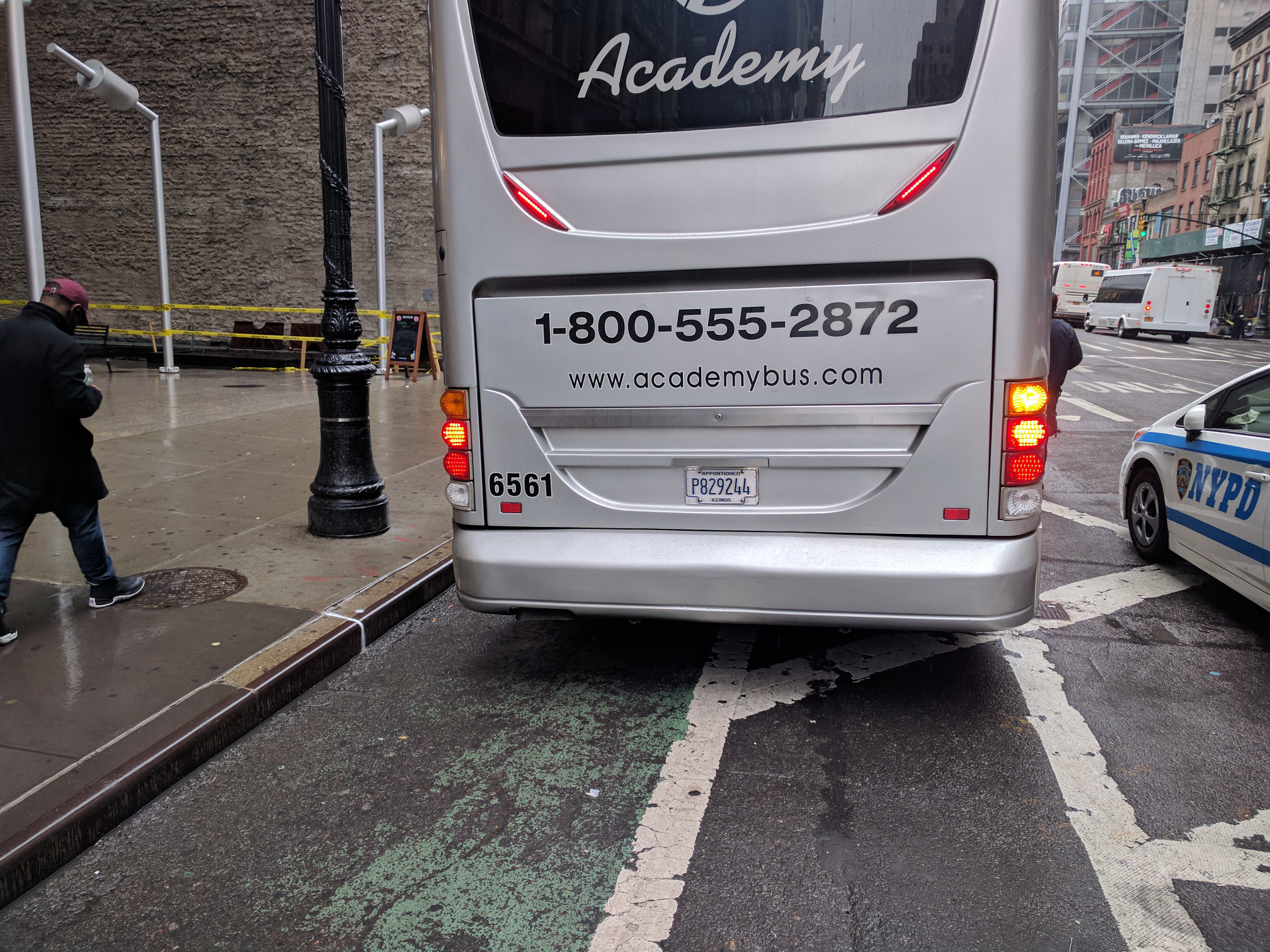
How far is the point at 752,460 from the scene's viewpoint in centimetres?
379

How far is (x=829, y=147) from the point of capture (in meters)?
3.49

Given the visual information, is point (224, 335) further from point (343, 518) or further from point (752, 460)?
point (752, 460)

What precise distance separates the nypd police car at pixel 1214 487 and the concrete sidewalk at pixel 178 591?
4.72 metres

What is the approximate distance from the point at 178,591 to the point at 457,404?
7.98ft

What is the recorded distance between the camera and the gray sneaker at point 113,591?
4.95 meters

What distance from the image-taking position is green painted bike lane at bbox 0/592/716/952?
2676 millimetres

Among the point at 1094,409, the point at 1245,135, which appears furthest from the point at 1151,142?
the point at 1094,409

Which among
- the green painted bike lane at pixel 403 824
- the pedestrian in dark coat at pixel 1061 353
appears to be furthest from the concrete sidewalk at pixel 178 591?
the pedestrian in dark coat at pixel 1061 353

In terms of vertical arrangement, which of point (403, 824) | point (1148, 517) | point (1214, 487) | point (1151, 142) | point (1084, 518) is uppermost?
point (1151, 142)

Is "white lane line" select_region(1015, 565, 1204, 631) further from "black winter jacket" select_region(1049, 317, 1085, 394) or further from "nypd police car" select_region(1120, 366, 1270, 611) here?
"black winter jacket" select_region(1049, 317, 1085, 394)

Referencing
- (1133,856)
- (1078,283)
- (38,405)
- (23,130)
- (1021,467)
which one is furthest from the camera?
(1078,283)

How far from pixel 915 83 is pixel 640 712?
2.81 metres

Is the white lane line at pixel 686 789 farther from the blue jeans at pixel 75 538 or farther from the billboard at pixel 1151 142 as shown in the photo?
the billboard at pixel 1151 142

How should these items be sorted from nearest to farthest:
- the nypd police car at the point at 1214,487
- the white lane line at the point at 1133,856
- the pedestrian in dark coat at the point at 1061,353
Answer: the white lane line at the point at 1133,856
the nypd police car at the point at 1214,487
the pedestrian in dark coat at the point at 1061,353
